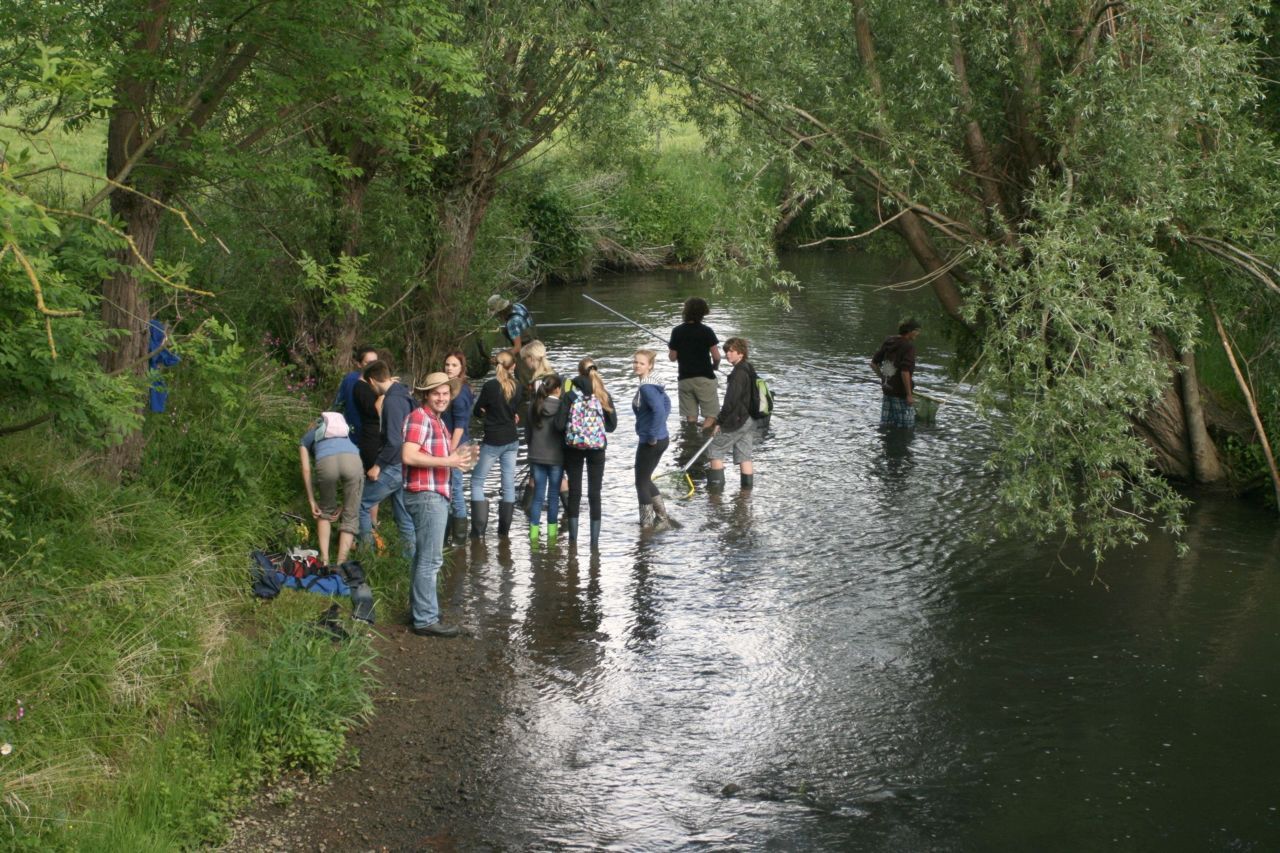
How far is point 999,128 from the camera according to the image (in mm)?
13273

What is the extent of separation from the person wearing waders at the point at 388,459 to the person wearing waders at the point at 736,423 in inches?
144

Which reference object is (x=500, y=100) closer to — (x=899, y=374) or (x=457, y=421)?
(x=457, y=421)

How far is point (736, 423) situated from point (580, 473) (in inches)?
91.7

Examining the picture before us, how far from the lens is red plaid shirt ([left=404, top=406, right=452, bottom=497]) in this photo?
954cm

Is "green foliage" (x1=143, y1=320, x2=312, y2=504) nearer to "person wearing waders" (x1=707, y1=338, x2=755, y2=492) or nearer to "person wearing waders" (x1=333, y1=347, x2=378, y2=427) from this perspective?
"person wearing waders" (x1=333, y1=347, x2=378, y2=427)

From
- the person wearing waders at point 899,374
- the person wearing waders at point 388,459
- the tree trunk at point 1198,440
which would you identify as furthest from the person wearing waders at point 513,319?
the tree trunk at point 1198,440

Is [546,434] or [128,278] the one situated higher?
[128,278]

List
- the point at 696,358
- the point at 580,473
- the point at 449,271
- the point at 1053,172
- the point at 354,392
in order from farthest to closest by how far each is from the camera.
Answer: the point at 449,271
the point at 696,358
the point at 1053,172
the point at 580,473
the point at 354,392

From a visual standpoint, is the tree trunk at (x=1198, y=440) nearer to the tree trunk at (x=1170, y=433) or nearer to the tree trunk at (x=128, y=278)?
the tree trunk at (x=1170, y=433)

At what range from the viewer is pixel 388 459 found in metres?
11.1

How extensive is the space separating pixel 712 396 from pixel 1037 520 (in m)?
5.67

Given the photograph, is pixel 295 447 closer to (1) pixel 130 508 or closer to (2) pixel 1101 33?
(1) pixel 130 508

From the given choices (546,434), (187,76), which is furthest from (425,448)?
(187,76)

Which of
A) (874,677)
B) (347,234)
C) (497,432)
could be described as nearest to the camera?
(874,677)
